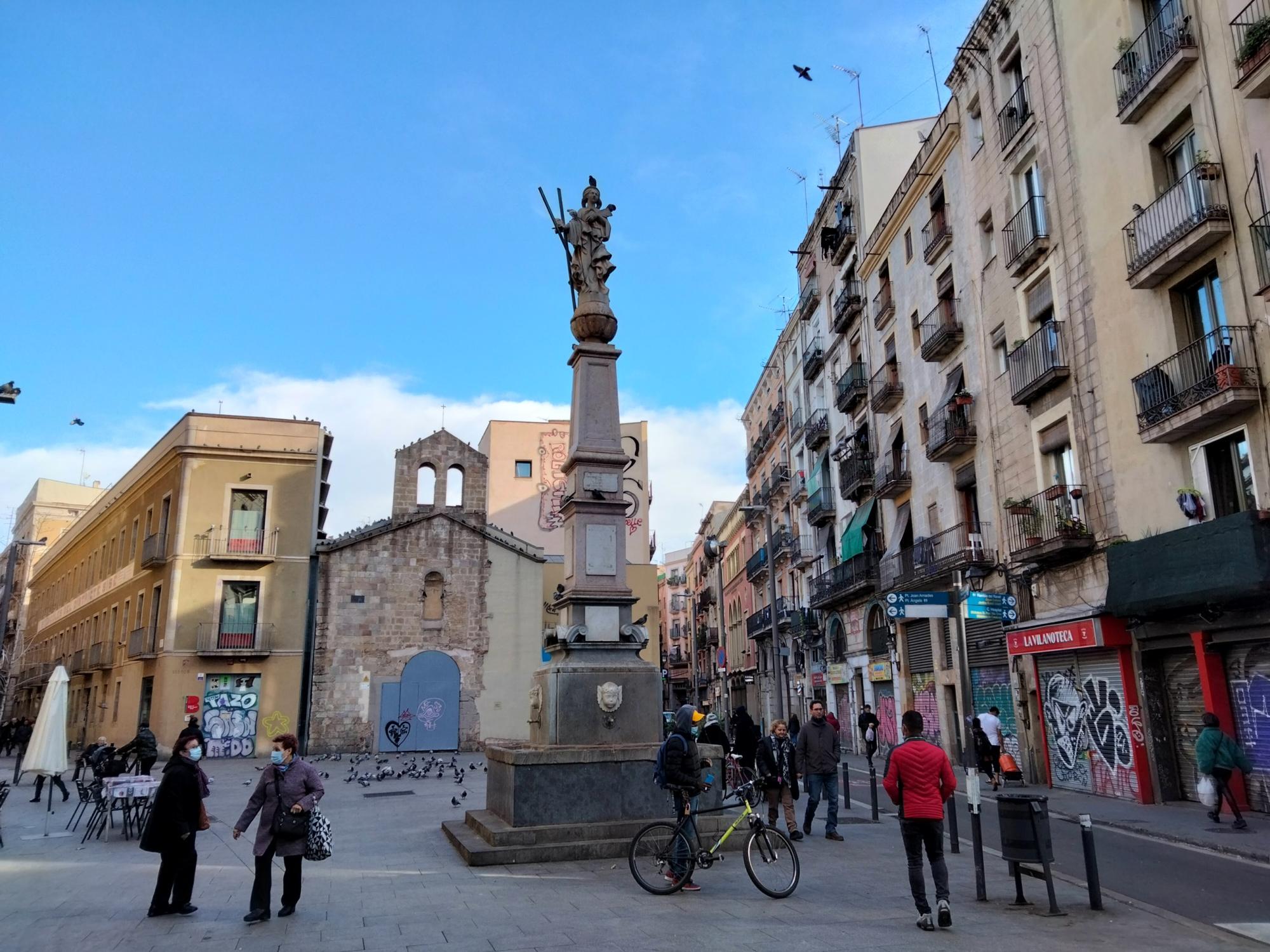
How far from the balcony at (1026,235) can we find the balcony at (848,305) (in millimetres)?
10390

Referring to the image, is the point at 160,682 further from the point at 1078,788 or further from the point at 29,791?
the point at 1078,788

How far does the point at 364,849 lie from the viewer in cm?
1138

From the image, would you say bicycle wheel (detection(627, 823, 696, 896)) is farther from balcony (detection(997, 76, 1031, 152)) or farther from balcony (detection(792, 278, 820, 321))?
balcony (detection(792, 278, 820, 321))

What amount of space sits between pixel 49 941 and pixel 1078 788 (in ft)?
55.4

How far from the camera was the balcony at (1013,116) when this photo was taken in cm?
1986

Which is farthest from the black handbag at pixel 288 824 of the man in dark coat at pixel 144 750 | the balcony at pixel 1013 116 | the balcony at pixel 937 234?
the balcony at pixel 937 234

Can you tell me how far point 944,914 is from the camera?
710 cm

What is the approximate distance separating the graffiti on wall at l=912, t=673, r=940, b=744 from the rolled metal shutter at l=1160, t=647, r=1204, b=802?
904cm

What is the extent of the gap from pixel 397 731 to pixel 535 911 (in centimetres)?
2620

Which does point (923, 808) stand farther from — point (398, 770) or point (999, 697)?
point (398, 770)

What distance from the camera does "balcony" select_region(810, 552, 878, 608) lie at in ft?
92.6

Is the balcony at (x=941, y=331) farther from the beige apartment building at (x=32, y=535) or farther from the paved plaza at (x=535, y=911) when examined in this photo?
the beige apartment building at (x=32, y=535)

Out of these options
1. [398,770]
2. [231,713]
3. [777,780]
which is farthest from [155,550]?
[777,780]

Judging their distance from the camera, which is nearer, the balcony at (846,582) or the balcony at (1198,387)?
the balcony at (1198,387)
